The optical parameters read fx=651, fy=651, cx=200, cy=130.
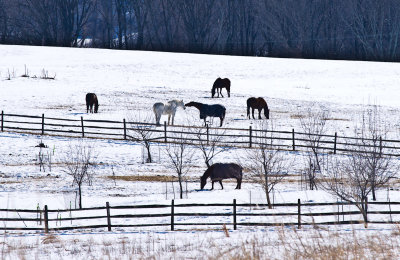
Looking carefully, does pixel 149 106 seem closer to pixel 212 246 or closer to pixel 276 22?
pixel 212 246

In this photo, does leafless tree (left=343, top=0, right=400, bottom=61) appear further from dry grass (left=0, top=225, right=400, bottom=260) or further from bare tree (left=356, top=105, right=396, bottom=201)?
dry grass (left=0, top=225, right=400, bottom=260)

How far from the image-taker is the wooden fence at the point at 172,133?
2925 centimetres

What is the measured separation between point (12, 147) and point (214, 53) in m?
48.7

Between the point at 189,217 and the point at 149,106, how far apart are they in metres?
21.4

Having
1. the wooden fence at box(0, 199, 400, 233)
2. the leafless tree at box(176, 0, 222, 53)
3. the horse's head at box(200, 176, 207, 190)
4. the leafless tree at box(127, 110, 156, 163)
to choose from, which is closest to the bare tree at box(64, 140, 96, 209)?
the leafless tree at box(127, 110, 156, 163)

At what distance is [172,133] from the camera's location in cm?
3133

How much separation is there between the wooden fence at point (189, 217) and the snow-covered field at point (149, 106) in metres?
0.62

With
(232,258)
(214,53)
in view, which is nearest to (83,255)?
(232,258)

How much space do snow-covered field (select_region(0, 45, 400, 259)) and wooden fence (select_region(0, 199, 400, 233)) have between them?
24.5 inches

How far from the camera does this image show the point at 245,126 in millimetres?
33250

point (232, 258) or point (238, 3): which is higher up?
point (238, 3)

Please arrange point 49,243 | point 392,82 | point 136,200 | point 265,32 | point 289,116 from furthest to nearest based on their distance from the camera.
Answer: point 265,32 < point 392,82 < point 289,116 < point 136,200 < point 49,243

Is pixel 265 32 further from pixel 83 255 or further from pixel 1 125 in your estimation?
pixel 83 255

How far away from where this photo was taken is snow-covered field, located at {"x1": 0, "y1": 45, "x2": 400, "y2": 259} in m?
14.4
